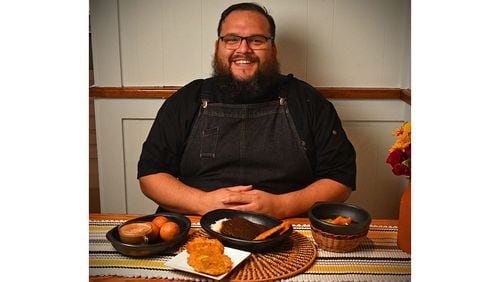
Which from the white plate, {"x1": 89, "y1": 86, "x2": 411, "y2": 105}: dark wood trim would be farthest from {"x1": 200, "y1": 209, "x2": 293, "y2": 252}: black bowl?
{"x1": 89, "y1": 86, "x2": 411, "y2": 105}: dark wood trim

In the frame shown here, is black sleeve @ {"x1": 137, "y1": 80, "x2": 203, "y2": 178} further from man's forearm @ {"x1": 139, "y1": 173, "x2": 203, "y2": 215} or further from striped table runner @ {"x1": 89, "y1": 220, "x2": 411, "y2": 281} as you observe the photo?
striped table runner @ {"x1": 89, "y1": 220, "x2": 411, "y2": 281}

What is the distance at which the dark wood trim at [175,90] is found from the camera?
0.80m

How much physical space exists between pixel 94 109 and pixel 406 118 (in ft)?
1.86

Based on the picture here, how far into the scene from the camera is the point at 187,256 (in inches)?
14.6

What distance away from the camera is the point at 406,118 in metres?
0.79

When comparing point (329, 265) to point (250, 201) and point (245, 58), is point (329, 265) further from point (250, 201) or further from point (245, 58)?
point (245, 58)

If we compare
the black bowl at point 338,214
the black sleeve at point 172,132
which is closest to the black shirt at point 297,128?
the black sleeve at point 172,132

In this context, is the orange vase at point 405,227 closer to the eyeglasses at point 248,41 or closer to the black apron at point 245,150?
the black apron at point 245,150

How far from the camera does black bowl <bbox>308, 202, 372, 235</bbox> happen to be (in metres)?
0.39

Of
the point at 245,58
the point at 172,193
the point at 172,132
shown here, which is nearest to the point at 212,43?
the point at 245,58
